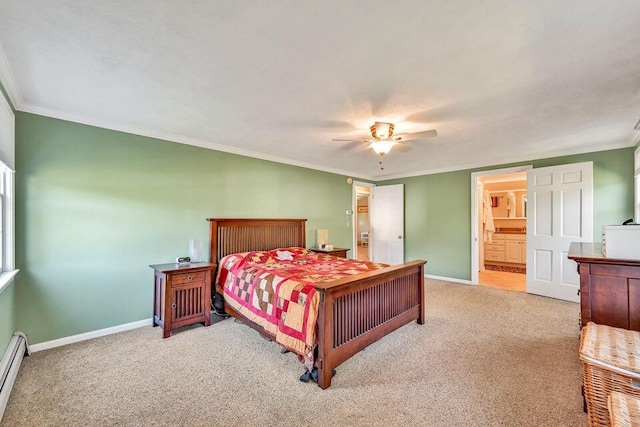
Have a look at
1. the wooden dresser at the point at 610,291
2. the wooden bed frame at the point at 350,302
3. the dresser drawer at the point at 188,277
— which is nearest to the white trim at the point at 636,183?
the wooden dresser at the point at 610,291

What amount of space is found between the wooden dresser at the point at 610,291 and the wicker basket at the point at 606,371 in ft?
1.31

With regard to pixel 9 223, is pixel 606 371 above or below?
below

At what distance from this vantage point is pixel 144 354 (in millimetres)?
2588

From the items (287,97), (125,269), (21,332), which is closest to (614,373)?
(287,97)

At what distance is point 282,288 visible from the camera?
253cm

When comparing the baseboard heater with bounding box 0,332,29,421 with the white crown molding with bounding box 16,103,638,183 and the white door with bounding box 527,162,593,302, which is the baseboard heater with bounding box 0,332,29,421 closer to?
the white crown molding with bounding box 16,103,638,183

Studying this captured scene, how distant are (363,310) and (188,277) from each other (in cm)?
201

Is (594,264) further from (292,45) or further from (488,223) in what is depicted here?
(488,223)

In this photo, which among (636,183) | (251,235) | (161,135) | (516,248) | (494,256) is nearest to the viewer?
(161,135)

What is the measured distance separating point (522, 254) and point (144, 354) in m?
8.06

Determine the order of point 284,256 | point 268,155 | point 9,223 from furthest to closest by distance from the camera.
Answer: point 268,155 < point 284,256 < point 9,223

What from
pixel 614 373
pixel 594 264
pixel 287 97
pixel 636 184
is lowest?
pixel 614 373

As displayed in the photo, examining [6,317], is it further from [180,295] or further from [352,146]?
[352,146]

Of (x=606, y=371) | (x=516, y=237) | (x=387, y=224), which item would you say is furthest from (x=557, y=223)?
(x=606, y=371)
